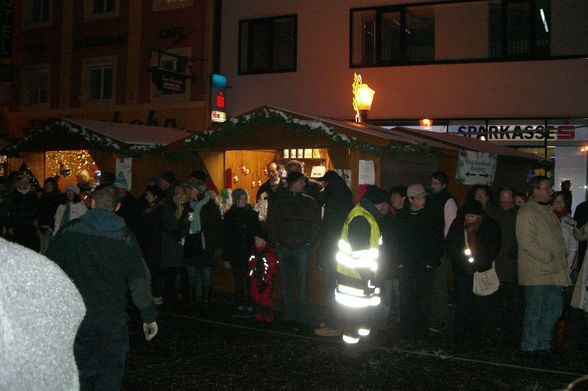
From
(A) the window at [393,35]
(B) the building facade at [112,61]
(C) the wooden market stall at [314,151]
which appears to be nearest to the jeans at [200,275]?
(C) the wooden market stall at [314,151]

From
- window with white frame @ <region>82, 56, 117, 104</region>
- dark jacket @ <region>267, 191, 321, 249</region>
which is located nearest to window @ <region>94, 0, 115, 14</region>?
Result: window with white frame @ <region>82, 56, 117, 104</region>

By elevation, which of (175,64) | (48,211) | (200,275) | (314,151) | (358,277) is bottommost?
(200,275)

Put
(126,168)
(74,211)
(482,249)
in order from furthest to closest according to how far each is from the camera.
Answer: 1. (126,168)
2. (74,211)
3. (482,249)

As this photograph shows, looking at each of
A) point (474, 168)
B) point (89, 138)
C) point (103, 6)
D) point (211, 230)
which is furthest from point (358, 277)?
point (103, 6)

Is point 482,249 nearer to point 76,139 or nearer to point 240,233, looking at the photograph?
point 240,233

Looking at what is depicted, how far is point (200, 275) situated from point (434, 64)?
10.3 m

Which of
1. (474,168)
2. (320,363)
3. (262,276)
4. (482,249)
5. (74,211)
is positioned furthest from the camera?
(474,168)

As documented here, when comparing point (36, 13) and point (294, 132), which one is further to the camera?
point (36, 13)

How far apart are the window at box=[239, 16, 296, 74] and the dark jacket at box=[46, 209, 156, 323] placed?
591 inches

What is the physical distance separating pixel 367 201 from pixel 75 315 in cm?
557

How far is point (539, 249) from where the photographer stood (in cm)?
719

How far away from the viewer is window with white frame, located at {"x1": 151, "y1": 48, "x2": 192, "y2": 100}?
19.4 metres

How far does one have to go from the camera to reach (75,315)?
1.71 metres

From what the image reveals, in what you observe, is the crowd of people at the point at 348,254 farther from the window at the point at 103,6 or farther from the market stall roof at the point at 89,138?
the window at the point at 103,6
